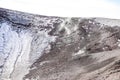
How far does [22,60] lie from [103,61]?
12.6 m

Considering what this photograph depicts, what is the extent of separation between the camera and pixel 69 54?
38031 millimetres

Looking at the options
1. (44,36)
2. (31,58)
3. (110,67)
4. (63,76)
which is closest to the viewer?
(110,67)

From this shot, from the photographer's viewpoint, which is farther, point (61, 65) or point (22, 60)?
point (22, 60)

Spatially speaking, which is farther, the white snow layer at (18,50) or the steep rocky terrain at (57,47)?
the white snow layer at (18,50)

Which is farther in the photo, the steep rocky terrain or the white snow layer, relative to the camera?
the white snow layer

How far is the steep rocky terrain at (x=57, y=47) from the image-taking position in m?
31.1

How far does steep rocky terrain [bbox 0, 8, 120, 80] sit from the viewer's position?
3109cm

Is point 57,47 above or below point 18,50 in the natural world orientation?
above

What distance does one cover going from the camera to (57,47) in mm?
42188

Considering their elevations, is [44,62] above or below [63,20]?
below

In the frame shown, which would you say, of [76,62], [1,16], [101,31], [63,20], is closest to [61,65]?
[76,62]

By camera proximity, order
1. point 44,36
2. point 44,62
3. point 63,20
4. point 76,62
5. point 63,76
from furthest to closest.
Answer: point 63,20 < point 44,36 < point 44,62 < point 76,62 < point 63,76

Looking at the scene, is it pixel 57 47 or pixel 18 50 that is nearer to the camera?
pixel 57 47

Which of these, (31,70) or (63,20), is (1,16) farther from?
(31,70)
